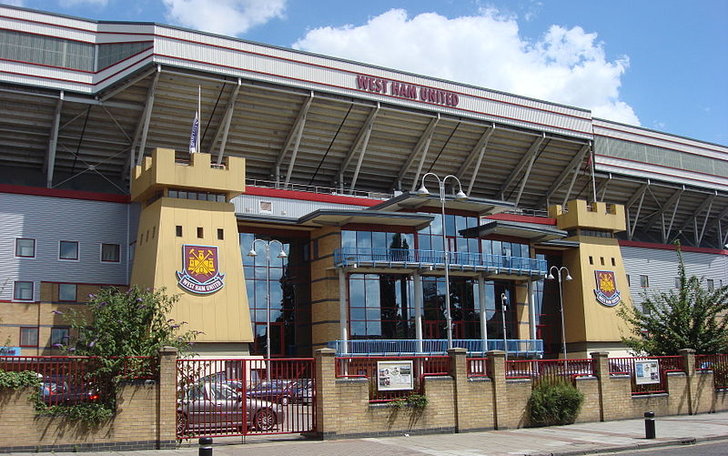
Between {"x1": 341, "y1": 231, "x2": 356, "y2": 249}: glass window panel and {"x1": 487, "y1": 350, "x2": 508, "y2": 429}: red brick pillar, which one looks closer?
{"x1": 487, "y1": 350, "x2": 508, "y2": 429}: red brick pillar

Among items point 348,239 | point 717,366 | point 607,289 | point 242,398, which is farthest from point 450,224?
point 242,398

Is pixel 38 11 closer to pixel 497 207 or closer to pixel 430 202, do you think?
pixel 430 202

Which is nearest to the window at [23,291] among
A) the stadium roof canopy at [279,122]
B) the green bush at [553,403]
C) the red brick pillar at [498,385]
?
the stadium roof canopy at [279,122]

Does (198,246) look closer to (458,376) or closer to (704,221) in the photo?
(458,376)

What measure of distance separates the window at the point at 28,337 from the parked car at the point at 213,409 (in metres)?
22.6

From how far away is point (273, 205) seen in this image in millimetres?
46219

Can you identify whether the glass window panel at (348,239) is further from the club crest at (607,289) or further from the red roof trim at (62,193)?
the club crest at (607,289)

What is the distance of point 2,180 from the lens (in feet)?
152

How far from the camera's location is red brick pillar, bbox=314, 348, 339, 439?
22.0m

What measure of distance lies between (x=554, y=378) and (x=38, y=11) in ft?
115

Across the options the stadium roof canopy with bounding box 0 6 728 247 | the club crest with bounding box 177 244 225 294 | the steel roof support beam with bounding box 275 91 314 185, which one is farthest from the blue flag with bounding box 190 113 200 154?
the steel roof support beam with bounding box 275 91 314 185

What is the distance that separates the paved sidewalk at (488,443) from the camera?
19562 mm

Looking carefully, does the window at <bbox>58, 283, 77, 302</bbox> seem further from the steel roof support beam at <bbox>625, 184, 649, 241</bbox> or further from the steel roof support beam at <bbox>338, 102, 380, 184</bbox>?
the steel roof support beam at <bbox>625, 184, 649, 241</bbox>

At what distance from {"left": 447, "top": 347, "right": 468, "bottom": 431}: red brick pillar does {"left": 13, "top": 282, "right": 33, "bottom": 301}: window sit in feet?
86.2
